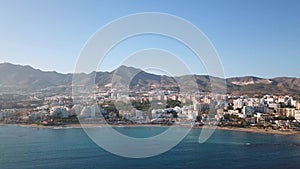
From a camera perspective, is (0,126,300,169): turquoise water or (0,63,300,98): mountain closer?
(0,126,300,169): turquoise water

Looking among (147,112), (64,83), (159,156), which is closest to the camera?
(159,156)

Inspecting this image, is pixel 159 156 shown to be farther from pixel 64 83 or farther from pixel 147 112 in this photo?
pixel 64 83

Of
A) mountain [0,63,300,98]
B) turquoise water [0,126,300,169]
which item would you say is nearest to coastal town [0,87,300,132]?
turquoise water [0,126,300,169]

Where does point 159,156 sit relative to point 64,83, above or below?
below

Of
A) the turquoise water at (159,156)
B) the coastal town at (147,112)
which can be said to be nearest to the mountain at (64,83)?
the coastal town at (147,112)

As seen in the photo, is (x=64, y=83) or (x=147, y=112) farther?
(x=64, y=83)

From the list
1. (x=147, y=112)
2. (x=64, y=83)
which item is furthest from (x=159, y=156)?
(x=64, y=83)

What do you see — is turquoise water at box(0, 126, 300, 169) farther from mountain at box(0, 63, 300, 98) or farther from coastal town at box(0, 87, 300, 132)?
mountain at box(0, 63, 300, 98)
